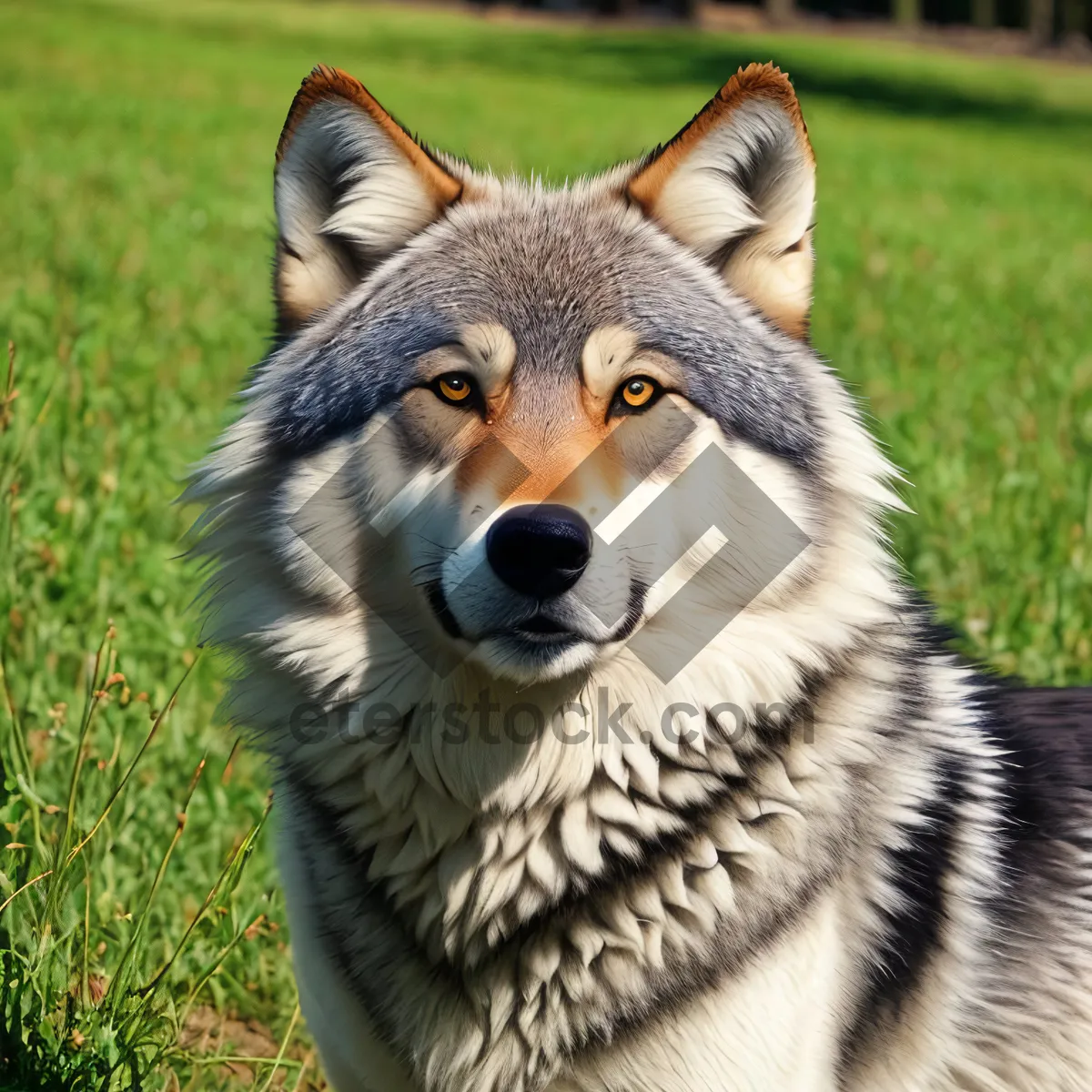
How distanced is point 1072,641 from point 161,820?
3.50 meters

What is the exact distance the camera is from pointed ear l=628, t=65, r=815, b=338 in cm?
282

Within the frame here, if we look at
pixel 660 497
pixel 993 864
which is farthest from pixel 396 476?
pixel 993 864

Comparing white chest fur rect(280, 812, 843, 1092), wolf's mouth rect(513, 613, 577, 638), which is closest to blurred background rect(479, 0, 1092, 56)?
wolf's mouth rect(513, 613, 577, 638)

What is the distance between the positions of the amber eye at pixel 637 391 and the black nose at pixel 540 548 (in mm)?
429

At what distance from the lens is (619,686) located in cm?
269

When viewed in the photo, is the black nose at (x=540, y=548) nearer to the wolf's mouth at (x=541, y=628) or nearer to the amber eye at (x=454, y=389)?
the wolf's mouth at (x=541, y=628)

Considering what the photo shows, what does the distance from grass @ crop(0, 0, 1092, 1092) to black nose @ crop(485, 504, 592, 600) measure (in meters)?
0.89

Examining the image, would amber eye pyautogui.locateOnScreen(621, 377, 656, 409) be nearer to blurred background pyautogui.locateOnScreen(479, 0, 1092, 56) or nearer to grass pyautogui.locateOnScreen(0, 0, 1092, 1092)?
grass pyautogui.locateOnScreen(0, 0, 1092, 1092)

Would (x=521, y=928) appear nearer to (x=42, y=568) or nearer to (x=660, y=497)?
(x=660, y=497)

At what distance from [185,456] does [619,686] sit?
390cm

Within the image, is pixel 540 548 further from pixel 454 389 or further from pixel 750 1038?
pixel 750 1038

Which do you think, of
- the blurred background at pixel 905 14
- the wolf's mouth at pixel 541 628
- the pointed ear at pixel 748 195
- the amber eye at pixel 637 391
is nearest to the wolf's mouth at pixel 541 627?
the wolf's mouth at pixel 541 628

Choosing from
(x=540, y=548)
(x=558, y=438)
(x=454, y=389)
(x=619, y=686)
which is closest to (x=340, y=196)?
(x=454, y=389)

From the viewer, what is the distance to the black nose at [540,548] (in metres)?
2.40
